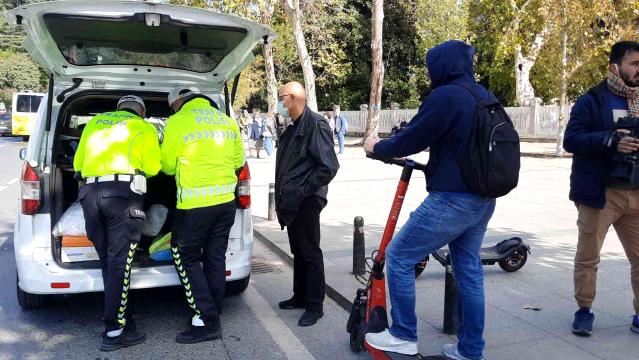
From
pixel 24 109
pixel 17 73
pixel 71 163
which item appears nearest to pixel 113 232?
pixel 71 163

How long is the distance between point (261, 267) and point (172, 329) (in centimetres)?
189

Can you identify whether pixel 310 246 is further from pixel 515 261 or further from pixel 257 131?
pixel 257 131

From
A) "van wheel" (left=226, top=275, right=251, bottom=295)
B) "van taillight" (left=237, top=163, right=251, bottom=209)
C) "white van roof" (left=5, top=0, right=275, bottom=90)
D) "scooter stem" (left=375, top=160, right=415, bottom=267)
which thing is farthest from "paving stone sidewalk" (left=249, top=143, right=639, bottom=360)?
"white van roof" (left=5, top=0, right=275, bottom=90)

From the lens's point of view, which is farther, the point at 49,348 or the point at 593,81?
the point at 593,81

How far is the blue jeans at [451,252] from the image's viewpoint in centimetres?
301

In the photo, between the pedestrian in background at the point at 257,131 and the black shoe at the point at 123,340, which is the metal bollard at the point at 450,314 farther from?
the pedestrian in background at the point at 257,131

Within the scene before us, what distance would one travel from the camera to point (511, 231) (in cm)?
733

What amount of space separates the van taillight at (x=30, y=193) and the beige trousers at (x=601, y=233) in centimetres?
383

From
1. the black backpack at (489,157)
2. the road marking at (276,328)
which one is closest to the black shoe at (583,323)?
the black backpack at (489,157)

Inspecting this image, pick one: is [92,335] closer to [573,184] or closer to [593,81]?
[573,184]

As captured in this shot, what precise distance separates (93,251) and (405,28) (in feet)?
112

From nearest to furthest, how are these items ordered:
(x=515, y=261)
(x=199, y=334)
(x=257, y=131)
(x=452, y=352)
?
(x=452, y=352)
(x=199, y=334)
(x=515, y=261)
(x=257, y=131)

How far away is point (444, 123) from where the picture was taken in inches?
115

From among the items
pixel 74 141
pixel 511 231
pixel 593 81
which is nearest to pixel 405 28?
pixel 593 81
